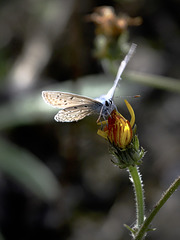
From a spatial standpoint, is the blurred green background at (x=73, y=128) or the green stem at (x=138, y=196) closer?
the green stem at (x=138, y=196)

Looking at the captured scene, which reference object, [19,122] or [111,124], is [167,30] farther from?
[111,124]

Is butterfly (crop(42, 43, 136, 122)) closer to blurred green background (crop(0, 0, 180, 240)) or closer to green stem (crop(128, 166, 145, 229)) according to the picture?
green stem (crop(128, 166, 145, 229))

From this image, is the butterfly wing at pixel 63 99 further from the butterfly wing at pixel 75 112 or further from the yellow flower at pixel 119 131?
the yellow flower at pixel 119 131

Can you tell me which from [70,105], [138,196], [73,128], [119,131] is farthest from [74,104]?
[73,128]

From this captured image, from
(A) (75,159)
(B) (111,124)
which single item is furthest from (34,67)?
(B) (111,124)

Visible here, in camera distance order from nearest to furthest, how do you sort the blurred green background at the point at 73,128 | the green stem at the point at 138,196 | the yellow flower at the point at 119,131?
the green stem at the point at 138,196 < the yellow flower at the point at 119,131 < the blurred green background at the point at 73,128

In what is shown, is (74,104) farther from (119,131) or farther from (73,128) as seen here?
(73,128)

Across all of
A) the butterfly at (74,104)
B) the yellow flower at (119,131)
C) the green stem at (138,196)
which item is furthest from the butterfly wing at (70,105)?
the green stem at (138,196)

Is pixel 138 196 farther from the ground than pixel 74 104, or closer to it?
closer to it

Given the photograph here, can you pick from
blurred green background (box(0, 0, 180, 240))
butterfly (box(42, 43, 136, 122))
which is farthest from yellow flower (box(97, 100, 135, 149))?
blurred green background (box(0, 0, 180, 240))
